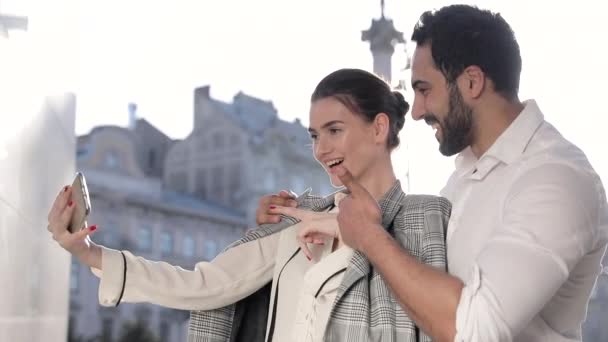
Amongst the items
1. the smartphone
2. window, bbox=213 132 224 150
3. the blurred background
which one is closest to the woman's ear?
the smartphone

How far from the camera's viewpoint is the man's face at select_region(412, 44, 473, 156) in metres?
1.36

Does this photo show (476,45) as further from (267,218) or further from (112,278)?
(112,278)

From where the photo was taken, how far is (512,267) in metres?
1.14

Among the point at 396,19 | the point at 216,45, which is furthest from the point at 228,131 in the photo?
the point at 396,19

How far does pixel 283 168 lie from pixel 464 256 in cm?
2459

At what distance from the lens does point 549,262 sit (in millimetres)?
1154

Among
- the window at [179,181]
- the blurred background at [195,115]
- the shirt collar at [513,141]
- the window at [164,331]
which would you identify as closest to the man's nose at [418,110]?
the shirt collar at [513,141]

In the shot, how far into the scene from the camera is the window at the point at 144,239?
23.2 meters

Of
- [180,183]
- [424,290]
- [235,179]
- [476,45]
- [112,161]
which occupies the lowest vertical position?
[424,290]

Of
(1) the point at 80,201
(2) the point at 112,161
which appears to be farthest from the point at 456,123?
(2) the point at 112,161

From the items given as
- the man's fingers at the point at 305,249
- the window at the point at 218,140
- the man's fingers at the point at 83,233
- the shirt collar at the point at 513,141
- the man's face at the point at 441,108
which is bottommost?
the man's fingers at the point at 305,249

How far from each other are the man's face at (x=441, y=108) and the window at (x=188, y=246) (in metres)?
22.1

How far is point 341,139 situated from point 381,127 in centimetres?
7

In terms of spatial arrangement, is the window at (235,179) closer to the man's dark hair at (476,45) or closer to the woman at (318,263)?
the woman at (318,263)
